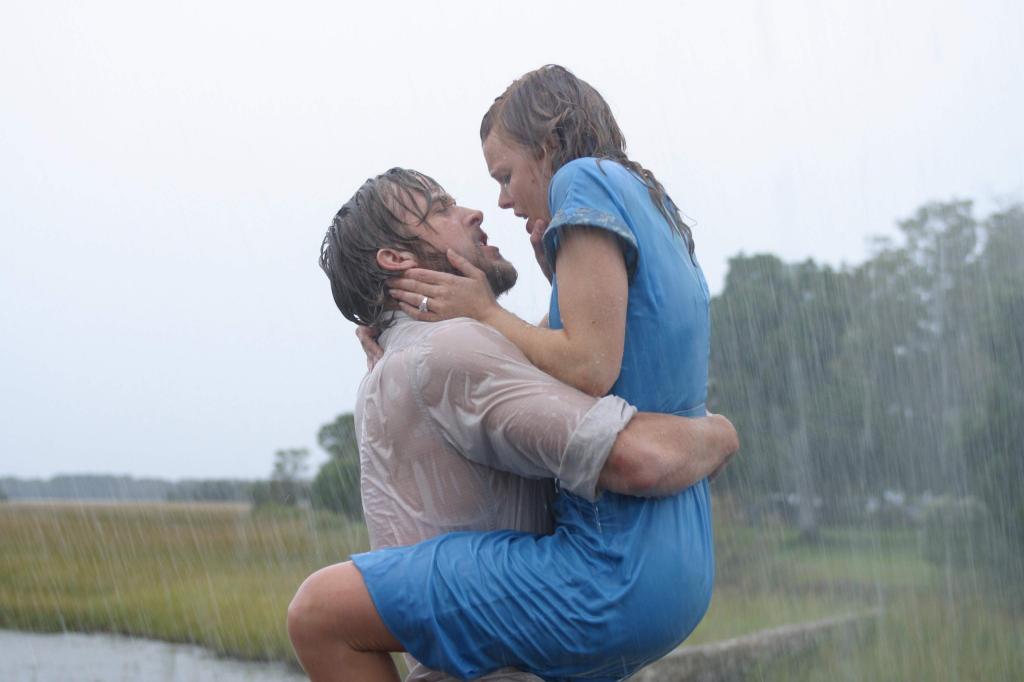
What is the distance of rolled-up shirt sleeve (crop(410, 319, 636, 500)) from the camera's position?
1938 mm

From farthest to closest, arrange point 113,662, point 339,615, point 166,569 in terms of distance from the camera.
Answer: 1. point 166,569
2. point 113,662
3. point 339,615

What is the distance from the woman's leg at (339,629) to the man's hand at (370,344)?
0.46 meters

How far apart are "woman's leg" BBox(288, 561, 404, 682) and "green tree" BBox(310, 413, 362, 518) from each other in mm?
4602

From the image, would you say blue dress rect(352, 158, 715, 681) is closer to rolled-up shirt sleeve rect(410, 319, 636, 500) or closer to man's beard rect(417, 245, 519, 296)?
rolled-up shirt sleeve rect(410, 319, 636, 500)

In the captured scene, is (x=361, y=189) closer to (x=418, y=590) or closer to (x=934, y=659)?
(x=418, y=590)

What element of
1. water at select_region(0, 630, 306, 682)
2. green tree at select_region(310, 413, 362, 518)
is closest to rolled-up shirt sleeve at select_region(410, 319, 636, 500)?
water at select_region(0, 630, 306, 682)

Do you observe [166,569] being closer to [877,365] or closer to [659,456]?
[659,456]

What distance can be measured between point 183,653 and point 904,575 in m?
5.08

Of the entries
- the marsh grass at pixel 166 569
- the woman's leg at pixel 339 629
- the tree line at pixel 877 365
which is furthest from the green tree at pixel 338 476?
the woman's leg at pixel 339 629

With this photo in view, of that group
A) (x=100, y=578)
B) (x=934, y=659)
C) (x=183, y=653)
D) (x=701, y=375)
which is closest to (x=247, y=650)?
(x=183, y=653)

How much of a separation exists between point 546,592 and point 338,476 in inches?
213

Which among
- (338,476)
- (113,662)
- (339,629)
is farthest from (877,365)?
(339,629)

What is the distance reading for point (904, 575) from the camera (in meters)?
8.47

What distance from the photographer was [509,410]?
1967 mm
